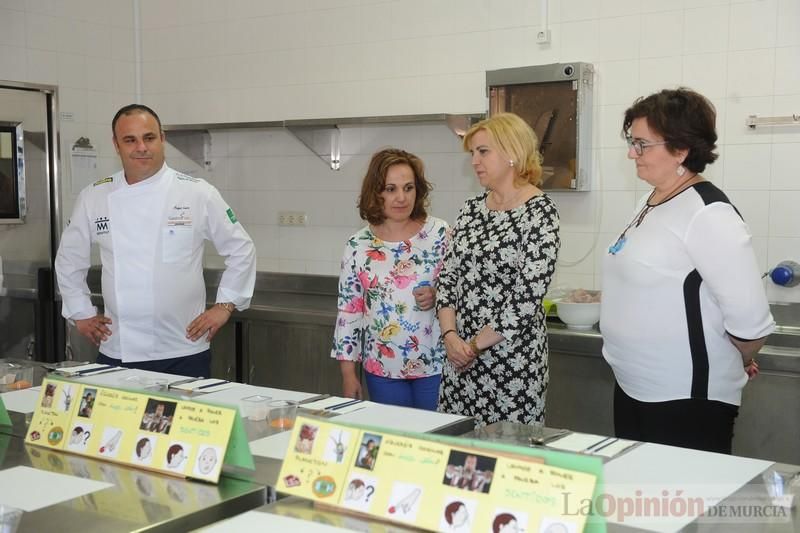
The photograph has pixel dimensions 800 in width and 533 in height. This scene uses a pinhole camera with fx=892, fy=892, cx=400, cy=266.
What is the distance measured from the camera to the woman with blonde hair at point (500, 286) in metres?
2.67

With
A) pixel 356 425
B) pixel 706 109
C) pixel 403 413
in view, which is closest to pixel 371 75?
pixel 706 109

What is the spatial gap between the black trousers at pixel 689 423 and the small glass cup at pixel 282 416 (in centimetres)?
91

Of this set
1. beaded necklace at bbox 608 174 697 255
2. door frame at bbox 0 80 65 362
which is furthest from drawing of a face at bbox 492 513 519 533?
door frame at bbox 0 80 65 362

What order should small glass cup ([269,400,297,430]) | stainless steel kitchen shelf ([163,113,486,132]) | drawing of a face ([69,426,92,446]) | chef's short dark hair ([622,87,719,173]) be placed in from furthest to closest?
stainless steel kitchen shelf ([163,113,486,132]), chef's short dark hair ([622,87,719,173]), small glass cup ([269,400,297,430]), drawing of a face ([69,426,92,446])

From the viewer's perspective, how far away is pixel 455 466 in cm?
136

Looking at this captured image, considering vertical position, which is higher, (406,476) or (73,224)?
(73,224)

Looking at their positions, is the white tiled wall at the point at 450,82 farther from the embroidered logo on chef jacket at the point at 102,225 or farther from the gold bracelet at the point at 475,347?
the embroidered logo on chef jacket at the point at 102,225

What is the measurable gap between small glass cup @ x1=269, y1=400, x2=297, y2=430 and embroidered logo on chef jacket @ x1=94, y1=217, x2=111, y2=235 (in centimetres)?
147

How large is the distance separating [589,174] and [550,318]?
2.20 ft

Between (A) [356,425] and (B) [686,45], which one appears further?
(B) [686,45]

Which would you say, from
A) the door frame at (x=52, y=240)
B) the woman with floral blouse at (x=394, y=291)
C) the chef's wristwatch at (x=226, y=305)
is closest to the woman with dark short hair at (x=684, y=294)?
the woman with floral blouse at (x=394, y=291)

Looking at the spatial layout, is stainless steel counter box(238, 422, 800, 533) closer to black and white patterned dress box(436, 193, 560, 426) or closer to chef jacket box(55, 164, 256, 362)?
black and white patterned dress box(436, 193, 560, 426)

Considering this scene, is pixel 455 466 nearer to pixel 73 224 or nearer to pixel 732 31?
pixel 73 224

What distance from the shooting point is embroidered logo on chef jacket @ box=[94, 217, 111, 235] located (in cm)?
325
